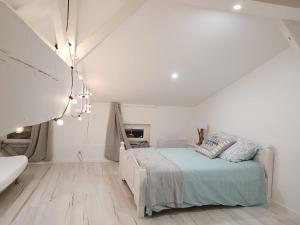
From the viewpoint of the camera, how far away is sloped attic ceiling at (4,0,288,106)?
2.71 meters

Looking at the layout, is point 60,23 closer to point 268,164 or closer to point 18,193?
point 18,193

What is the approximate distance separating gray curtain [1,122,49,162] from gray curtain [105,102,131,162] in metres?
1.33

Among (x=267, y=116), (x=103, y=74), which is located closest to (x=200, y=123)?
(x=267, y=116)

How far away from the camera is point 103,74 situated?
4.17 metres

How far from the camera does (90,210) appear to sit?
3018 mm

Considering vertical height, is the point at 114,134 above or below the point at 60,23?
below

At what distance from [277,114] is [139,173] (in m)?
2.20

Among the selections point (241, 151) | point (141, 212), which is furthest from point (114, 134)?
point (241, 151)


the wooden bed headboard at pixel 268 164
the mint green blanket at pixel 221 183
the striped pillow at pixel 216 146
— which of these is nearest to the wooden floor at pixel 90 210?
the mint green blanket at pixel 221 183

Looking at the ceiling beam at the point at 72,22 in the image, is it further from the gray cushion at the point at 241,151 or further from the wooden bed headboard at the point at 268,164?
the wooden bed headboard at the point at 268,164

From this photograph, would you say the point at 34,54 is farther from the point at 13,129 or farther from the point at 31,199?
the point at 31,199

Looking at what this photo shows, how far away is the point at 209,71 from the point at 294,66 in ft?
4.19

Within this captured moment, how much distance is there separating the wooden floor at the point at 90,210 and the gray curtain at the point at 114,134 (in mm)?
1374

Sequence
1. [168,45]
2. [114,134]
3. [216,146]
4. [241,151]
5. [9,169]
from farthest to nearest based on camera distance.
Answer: [114,134] → [216,146] → [241,151] → [168,45] → [9,169]
